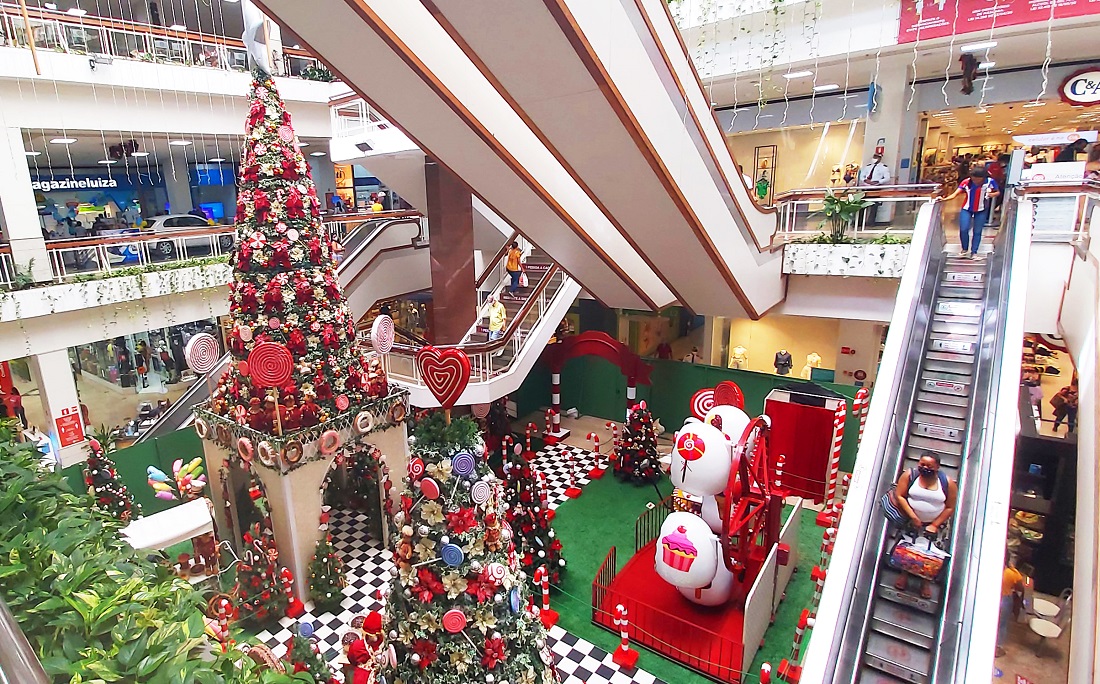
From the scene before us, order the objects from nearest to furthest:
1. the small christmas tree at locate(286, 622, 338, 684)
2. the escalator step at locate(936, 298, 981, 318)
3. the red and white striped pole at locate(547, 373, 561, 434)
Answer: the small christmas tree at locate(286, 622, 338, 684) < the escalator step at locate(936, 298, 981, 318) < the red and white striped pole at locate(547, 373, 561, 434)

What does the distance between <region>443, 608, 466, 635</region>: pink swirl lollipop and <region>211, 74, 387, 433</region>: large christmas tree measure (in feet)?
11.5

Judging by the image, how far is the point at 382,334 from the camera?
7223 millimetres

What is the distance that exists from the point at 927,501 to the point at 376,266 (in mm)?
10108

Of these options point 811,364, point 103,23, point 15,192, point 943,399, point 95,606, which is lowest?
point 811,364

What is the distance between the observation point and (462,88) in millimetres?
5918

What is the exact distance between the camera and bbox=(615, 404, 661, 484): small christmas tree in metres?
9.59

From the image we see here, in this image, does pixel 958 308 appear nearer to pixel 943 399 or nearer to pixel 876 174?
pixel 943 399

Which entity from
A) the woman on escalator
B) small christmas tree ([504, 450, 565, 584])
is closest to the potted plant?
the woman on escalator

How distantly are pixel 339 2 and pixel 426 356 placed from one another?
3.07 metres

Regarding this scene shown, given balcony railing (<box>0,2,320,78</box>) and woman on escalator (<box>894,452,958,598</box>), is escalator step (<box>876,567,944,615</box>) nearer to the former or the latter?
woman on escalator (<box>894,452,958,598</box>)

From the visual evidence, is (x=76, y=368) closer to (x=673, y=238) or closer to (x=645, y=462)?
(x=645, y=462)

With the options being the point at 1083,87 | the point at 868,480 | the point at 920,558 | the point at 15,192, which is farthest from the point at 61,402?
the point at 1083,87

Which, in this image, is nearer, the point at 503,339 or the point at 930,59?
the point at 503,339

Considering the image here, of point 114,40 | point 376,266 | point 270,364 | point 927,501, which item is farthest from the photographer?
point 376,266
